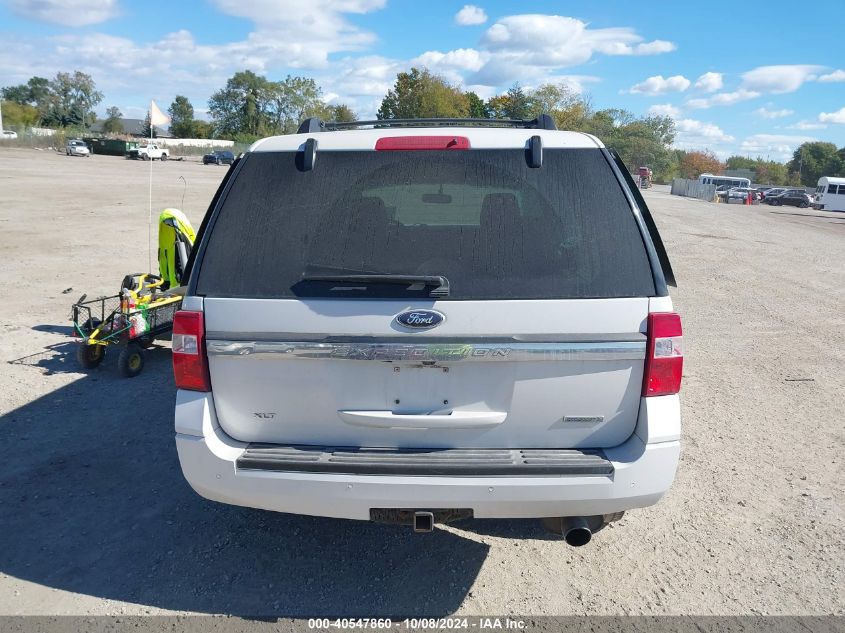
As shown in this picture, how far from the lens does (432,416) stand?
281cm

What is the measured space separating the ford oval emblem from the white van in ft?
199

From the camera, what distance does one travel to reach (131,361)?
6.04m

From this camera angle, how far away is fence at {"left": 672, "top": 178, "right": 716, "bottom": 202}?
184 ft

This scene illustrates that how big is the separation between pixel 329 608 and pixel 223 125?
13570 cm

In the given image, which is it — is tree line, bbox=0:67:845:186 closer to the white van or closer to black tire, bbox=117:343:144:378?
the white van

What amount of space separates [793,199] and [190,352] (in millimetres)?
63857

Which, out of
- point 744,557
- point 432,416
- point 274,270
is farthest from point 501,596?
point 274,270

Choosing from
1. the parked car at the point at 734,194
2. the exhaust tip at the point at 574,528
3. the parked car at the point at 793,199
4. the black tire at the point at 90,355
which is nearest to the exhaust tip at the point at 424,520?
the exhaust tip at the point at 574,528

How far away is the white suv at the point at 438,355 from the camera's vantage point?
8.92 ft

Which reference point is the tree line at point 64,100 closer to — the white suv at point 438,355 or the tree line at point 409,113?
the tree line at point 409,113

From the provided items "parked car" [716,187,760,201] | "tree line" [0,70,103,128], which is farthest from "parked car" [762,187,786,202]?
"tree line" [0,70,103,128]

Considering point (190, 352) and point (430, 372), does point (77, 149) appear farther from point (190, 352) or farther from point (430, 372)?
point (430, 372)

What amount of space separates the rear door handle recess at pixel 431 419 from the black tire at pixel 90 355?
4313mm

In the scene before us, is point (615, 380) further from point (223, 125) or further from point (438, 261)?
point (223, 125)
